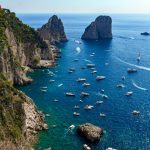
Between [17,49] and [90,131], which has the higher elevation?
[17,49]

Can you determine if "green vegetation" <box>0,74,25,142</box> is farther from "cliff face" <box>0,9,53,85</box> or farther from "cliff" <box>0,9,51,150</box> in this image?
"cliff face" <box>0,9,53,85</box>

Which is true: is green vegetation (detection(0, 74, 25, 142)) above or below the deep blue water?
above

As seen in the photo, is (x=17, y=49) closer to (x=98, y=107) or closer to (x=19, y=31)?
(x=19, y=31)

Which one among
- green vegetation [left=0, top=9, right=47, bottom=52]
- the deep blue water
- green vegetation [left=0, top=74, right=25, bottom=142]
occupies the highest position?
green vegetation [left=0, top=9, right=47, bottom=52]

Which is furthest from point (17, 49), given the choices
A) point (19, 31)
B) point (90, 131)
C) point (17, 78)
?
point (90, 131)

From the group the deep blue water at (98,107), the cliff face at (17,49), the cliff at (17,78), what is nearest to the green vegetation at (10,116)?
the cliff at (17,78)

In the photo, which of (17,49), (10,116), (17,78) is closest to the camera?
(10,116)

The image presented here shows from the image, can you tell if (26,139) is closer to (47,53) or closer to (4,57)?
(4,57)

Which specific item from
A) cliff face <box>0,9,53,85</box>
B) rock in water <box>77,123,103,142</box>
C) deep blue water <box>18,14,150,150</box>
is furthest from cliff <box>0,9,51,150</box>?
rock in water <box>77,123,103,142</box>
